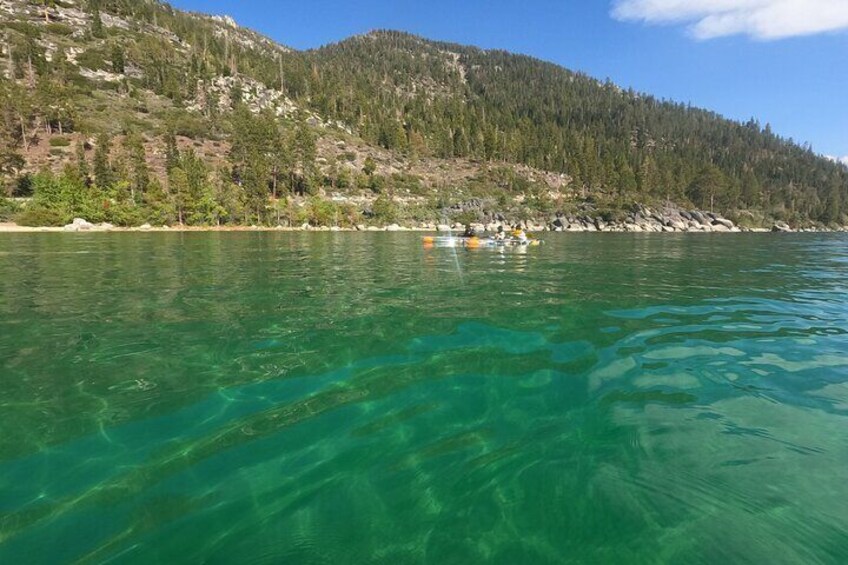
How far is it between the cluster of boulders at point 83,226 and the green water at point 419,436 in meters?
58.8

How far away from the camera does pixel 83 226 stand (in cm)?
6053

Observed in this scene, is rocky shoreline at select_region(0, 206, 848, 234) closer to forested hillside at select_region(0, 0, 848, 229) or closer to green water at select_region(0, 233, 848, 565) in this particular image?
forested hillside at select_region(0, 0, 848, 229)

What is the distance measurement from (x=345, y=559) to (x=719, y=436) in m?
4.89

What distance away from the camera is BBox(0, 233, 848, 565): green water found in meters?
3.96

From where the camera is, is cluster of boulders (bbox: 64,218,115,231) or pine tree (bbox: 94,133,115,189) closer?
cluster of boulders (bbox: 64,218,115,231)

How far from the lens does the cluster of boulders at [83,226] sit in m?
59.5

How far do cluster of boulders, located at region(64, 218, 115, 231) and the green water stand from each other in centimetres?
5884

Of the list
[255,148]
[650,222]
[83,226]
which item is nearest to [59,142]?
[255,148]

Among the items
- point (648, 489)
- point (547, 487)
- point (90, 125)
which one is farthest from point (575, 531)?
point (90, 125)

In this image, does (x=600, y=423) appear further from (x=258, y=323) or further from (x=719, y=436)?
(x=258, y=323)

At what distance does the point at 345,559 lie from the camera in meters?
3.69

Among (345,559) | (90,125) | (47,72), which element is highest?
(47,72)

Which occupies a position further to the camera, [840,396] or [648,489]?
[840,396]

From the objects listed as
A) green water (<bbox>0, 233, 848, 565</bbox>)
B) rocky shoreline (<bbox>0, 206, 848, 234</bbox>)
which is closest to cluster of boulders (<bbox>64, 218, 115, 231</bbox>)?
rocky shoreline (<bbox>0, 206, 848, 234</bbox>)
